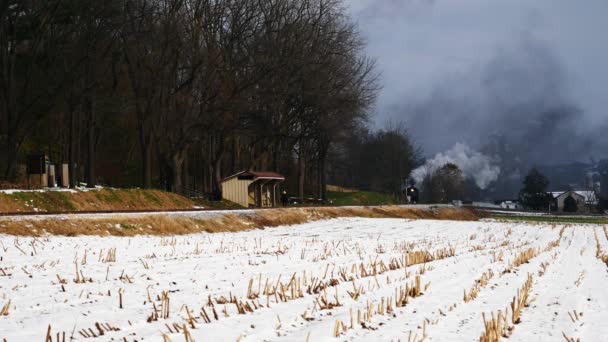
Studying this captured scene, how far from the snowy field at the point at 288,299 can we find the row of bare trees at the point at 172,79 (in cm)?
2448

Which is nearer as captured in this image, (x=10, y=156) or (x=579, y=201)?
(x=10, y=156)

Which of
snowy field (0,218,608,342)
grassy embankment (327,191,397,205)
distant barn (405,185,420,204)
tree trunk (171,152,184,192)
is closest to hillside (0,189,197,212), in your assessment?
tree trunk (171,152,184,192)

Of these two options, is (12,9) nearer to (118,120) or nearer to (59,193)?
(59,193)

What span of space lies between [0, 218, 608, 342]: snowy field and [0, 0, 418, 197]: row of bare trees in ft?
80.3

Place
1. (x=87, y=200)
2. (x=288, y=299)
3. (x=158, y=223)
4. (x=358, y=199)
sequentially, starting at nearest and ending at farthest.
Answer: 1. (x=288, y=299)
2. (x=158, y=223)
3. (x=87, y=200)
4. (x=358, y=199)

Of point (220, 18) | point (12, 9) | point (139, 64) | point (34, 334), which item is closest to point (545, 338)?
point (34, 334)

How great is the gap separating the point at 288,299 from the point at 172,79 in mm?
35063

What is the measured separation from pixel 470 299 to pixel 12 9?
3268 centimetres

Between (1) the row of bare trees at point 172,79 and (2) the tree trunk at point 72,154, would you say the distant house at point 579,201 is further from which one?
(2) the tree trunk at point 72,154

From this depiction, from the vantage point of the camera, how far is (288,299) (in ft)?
24.0

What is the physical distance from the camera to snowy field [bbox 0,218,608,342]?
567 cm

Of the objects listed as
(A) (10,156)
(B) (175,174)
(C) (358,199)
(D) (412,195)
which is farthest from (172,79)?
(D) (412,195)

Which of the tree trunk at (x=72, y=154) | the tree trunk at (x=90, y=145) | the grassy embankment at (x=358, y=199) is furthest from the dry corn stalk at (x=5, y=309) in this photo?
the grassy embankment at (x=358, y=199)

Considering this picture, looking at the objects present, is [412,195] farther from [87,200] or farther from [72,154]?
[87,200]
